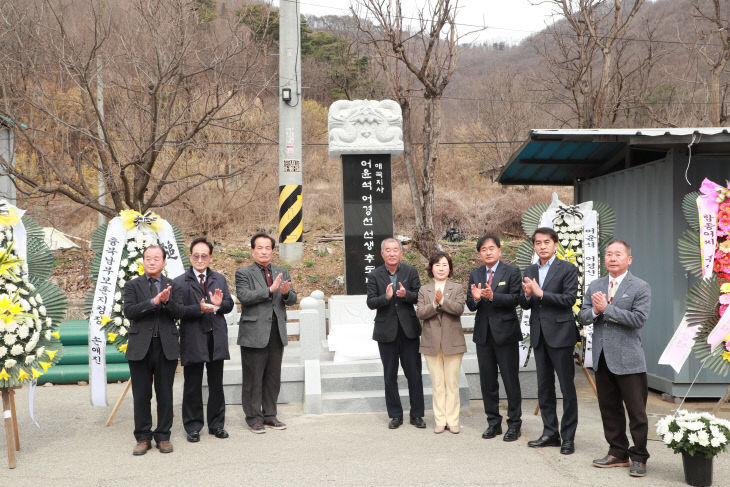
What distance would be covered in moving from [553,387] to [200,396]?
3197 millimetres

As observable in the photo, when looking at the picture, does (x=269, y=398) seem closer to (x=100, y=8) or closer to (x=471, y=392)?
(x=471, y=392)

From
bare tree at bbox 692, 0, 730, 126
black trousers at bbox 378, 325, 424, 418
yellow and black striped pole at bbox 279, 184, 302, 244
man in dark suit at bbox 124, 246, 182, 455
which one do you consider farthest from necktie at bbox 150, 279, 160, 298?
bare tree at bbox 692, 0, 730, 126

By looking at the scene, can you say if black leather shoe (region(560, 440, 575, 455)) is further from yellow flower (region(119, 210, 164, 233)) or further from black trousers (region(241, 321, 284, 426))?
yellow flower (region(119, 210, 164, 233))

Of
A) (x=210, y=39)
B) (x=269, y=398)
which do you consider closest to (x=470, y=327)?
(x=269, y=398)

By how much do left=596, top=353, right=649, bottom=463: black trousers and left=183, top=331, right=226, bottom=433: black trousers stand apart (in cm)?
338

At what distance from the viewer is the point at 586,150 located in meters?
9.10

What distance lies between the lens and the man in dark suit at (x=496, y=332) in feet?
18.8

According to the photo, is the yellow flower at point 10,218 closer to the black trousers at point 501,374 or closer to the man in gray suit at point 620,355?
the black trousers at point 501,374

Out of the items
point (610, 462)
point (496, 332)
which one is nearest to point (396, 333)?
point (496, 332)

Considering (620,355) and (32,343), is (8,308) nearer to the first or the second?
(32,343)

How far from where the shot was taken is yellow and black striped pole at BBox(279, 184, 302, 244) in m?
11.3

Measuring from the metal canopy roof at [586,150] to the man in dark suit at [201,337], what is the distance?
358cm

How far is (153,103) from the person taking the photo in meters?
10.7

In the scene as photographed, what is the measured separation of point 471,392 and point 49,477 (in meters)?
4.42
